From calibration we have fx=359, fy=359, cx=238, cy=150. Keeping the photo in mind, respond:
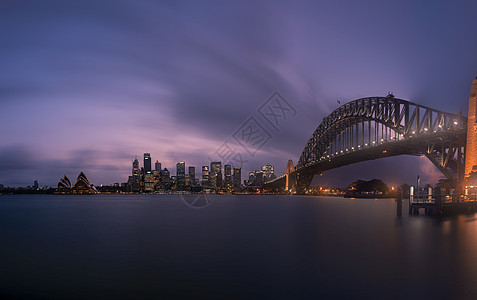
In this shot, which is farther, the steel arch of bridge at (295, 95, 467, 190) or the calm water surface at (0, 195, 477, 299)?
the steel arch of bridge at (295, 95, 467, 190)

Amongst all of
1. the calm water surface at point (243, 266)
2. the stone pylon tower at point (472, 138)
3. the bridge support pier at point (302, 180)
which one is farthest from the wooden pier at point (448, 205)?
the bridge support pier at point (302, 180)

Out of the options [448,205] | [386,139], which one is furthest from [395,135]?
[448,205]

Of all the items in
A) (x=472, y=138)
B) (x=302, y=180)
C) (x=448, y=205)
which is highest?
(x=472, y=138)

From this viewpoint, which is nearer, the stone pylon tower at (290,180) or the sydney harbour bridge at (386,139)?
the sydney harbour bridge at (386,139)

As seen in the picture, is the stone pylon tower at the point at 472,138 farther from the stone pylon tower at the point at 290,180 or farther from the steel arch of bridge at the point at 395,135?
the stone pylon tower at the point at 290,180

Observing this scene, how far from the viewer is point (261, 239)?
70.3 feet

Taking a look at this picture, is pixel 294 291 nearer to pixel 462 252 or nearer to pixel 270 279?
pixel 270 279

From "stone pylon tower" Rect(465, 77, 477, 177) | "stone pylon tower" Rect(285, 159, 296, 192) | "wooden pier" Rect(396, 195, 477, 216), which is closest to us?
"wooden pier" Rect(396, 195, 477, 216)

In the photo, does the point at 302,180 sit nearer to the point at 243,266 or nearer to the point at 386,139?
the point at 386,139

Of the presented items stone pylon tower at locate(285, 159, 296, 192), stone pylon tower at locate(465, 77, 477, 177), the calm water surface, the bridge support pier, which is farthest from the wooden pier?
stone pylon tower at locate(285, 159, 296, 192)

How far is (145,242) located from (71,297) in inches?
402

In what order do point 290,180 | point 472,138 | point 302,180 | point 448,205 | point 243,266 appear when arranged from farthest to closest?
point 290,180 < point 302,180 < point 472,138 < point 448,205 < point 243,266

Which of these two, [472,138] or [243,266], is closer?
[243,266]

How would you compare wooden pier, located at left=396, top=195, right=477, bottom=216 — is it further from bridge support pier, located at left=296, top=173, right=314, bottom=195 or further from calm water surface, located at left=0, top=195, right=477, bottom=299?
bridge support pier, located at left=296, top=173, right=314, bottom=195
